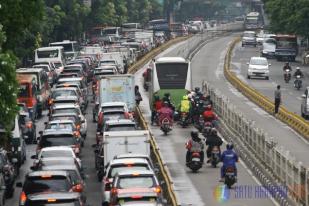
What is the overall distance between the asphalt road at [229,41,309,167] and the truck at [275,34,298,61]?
903mm

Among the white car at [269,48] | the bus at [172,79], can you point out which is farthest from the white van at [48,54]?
the bus at [172,79]

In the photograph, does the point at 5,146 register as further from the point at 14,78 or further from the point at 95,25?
the point at 95,25

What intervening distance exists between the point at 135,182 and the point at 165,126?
71.4ft

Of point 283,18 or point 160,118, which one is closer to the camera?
point 160,118

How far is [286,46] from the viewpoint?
348 ft

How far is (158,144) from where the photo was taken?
46312mm

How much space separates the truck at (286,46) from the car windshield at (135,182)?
3079 inches

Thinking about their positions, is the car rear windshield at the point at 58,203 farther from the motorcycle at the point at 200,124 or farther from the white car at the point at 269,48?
the white car at the point at 269,48

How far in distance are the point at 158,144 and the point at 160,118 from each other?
3.83 meters

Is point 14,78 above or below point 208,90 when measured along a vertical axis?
above

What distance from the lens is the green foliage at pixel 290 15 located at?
101744 mm

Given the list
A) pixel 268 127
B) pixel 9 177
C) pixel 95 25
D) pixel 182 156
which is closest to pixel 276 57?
pixel 95 25

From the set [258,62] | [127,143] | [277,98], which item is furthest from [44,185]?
[258,62]

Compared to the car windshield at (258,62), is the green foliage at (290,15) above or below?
above
